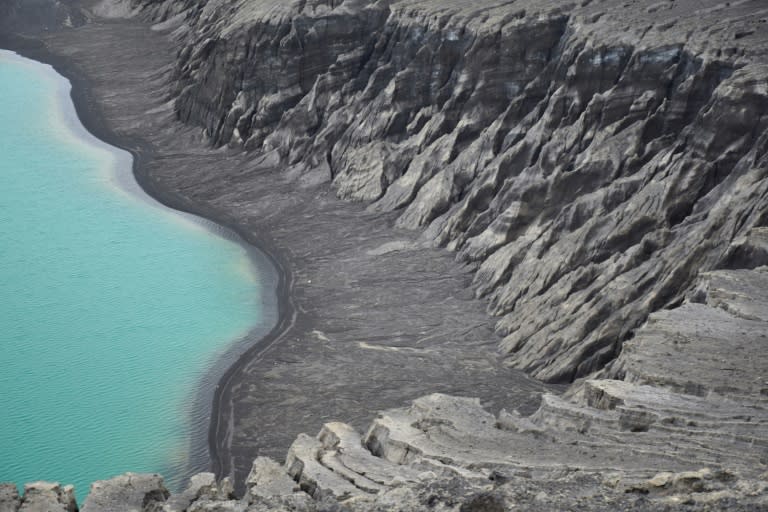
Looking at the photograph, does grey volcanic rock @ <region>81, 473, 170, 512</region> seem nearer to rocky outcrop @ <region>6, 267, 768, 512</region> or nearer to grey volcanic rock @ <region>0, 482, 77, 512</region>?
rocky outcrop @ <region>6, 267, 768, 512</region>

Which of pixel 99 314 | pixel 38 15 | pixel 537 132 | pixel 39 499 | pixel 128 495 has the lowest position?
pixel 99 314

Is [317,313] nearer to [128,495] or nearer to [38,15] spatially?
[128,495]

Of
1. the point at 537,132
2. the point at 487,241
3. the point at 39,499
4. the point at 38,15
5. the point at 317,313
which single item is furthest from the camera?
the point at 38,15

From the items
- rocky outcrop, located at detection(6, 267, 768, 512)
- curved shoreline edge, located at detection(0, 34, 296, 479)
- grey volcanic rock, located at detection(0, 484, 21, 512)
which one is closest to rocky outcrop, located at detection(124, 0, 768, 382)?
curved shoreline edge, located at detection(0, 34, 296, 479)

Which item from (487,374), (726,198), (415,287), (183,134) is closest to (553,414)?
(487,374)

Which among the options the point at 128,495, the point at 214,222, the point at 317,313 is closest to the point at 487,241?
the point at 317,313

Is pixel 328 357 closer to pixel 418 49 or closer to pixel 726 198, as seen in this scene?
pixel 726 198
